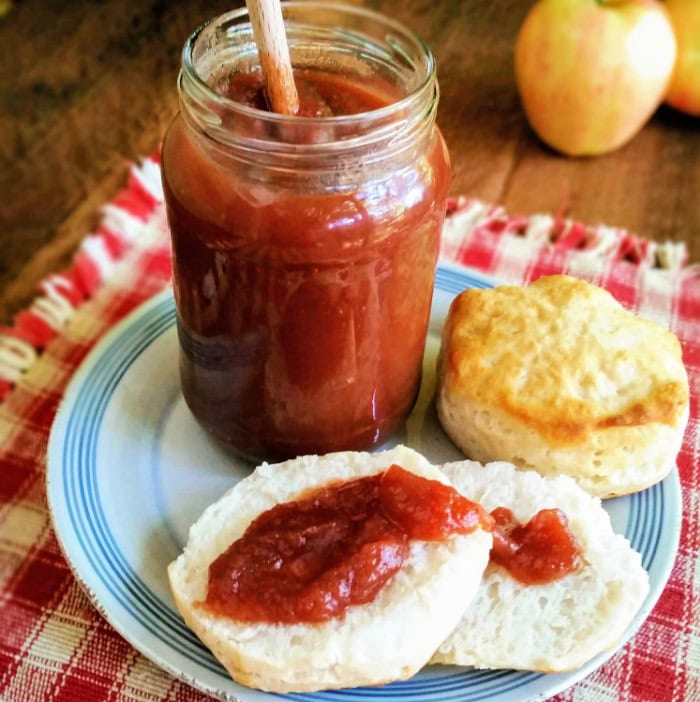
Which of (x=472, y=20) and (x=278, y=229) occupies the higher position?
(x=278, y=229)

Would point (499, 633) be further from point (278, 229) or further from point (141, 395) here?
point (141, 395)

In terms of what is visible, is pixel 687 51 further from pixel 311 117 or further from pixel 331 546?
pixel 331 546

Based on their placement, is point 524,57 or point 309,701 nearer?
point 309,701

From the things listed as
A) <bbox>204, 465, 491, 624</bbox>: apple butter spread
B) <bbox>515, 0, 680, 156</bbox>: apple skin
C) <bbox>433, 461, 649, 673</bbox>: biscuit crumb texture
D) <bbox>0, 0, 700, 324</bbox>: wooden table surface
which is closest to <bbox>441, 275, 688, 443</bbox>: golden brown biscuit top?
<bbox>433, 461, 649, 673</bbox>: biscuit crumb texture

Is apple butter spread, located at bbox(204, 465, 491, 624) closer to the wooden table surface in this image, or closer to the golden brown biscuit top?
the golden brown biscuit top

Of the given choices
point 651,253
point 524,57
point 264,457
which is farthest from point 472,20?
point 264,457

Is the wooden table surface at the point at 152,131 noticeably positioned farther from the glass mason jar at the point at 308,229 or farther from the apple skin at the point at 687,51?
the glass mason jar at the point at 308,229

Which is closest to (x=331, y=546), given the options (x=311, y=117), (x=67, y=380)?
(x=311, y=117)
